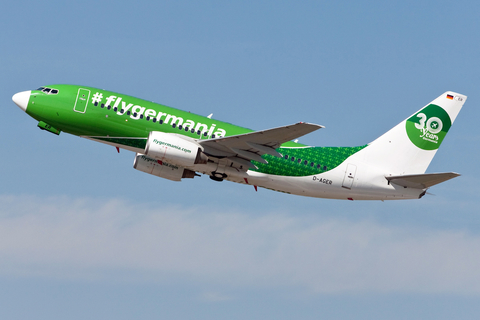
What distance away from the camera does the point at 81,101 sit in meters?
41.2

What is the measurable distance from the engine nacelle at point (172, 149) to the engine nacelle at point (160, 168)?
11.6 feet

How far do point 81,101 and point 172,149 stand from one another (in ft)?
22.6

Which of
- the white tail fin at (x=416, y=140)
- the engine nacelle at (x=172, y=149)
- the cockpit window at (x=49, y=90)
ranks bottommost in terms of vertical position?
the engine nacelle at (x=172, y=149)

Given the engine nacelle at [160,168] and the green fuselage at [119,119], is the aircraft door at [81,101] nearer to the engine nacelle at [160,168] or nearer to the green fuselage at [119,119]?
the green fuselage at [119,119]

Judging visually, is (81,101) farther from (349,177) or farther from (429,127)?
(429,127)

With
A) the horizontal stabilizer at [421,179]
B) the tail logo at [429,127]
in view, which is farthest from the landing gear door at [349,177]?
the tail logo at [429,127]

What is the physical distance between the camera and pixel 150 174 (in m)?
44.0

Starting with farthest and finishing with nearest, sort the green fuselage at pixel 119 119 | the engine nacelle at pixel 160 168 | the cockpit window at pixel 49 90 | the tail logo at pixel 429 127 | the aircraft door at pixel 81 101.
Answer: the tail logo at pixel 429 127 < the engine nacelle at pixel 160 168 < the cockpit window at pixel 49 90 < the aircraft door at pixel 81 101 < the green fuselage at pixel 119 119

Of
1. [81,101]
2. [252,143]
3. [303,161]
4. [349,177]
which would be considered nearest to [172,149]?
[252,143]

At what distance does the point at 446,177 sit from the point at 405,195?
12.1ft

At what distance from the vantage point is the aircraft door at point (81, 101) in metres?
41.1

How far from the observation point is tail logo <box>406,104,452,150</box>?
150 feet

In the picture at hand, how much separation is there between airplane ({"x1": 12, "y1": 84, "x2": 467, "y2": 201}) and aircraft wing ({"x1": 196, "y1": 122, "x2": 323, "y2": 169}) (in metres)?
0.06

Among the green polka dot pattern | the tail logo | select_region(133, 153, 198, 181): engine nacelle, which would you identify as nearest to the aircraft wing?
the green polka dot pattern
